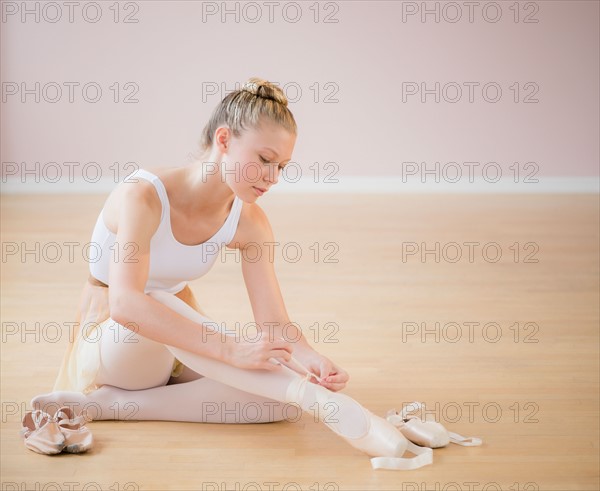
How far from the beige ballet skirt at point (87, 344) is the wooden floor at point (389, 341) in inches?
4.4

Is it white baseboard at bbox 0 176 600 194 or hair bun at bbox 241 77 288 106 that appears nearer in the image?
hair bun at bbox 241 77 288 106

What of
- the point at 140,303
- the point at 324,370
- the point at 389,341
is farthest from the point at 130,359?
the point at 389,341

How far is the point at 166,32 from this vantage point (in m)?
5.85

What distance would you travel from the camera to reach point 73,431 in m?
2.07

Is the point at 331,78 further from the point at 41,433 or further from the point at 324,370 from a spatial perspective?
the point at 41,433

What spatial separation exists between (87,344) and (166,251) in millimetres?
289

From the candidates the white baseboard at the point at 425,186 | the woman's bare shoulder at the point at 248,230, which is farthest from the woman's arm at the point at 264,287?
the white baseboard at the point at 425,186

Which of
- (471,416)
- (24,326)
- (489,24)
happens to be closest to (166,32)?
(489,24)

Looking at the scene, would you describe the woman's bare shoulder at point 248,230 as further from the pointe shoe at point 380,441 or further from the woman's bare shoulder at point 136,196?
the pointe shoe at point 380,441

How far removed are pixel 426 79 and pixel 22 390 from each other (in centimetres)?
404

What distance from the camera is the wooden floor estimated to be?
200 cm

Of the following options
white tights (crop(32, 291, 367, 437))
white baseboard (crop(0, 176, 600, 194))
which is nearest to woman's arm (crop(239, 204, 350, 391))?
white tights (crop(32, 291, 367, 437))

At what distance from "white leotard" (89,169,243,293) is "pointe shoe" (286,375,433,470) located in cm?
36

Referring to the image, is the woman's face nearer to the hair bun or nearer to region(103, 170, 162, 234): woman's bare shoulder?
the hair bun
